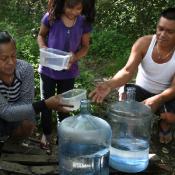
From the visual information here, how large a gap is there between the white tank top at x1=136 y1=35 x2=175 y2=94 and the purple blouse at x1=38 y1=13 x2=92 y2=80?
68 centimetres

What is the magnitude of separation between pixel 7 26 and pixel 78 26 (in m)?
4.49

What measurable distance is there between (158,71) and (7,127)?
1517 millimetres

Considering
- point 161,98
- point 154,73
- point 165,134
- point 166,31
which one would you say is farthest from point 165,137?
point 166,31

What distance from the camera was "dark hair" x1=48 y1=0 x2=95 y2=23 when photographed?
3542 mm

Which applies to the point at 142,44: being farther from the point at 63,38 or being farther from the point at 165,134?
the point at 165,134

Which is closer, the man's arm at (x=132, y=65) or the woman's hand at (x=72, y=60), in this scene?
the woman's hand at (x=72, y=60)

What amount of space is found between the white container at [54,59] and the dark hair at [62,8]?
0.35 m

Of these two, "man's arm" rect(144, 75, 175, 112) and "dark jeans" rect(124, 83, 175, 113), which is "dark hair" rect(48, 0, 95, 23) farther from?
"man's arm" rect(144, 75, 175, 112)

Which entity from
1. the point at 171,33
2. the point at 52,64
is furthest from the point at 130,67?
the point at 52,64

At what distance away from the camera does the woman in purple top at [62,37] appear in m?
3.67

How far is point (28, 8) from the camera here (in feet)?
30.3

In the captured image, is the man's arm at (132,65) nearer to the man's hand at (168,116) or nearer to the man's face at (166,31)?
the man's face at (166,31)

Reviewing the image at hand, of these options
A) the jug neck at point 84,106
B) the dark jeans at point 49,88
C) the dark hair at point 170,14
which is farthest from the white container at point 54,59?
the dark hair at point 170,14

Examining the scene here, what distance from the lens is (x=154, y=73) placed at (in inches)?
157
